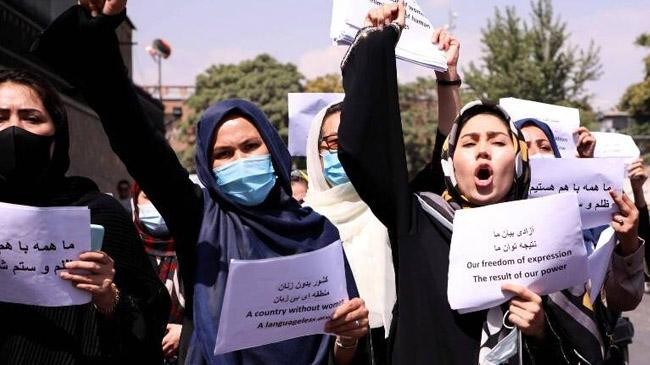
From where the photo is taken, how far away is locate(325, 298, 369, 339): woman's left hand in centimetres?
233

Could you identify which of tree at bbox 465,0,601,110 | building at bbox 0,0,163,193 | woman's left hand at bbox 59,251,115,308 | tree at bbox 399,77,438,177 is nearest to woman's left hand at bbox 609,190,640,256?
woman's left hand at bbox 59,251,115,308

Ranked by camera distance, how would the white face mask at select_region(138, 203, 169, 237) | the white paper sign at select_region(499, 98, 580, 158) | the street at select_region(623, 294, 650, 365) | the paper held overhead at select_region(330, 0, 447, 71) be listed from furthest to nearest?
the street at select_region(623, 294, 650, 365), the white face mask at select_region(138, 203, 169, 237), the white paper sign at select_region(499, 98, 580, 158), the paper held overhead at select_region(330, 0, 447, 71)

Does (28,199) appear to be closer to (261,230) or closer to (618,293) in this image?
(261,230)

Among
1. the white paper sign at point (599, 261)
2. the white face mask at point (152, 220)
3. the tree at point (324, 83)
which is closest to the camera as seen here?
the white paper sign at point (599, 261)

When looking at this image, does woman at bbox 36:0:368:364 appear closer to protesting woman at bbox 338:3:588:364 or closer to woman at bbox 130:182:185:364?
protesting woman at bbox 338:3:588:364

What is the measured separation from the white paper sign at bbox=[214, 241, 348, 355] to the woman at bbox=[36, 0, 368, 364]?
2.5 inches

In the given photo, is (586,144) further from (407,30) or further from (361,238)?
(407,30)

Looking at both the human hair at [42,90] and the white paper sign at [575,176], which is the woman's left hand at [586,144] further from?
the human hair at [42,90]

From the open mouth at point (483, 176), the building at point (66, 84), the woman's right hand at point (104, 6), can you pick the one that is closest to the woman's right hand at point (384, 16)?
the open mouth at point (483, 176)

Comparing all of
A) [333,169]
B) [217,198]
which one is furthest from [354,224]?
[217,198]

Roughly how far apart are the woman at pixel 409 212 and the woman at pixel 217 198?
25cm

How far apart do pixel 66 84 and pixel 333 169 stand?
19.8 ft

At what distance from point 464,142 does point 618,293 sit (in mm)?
1117

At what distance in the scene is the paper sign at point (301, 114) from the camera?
432cm
